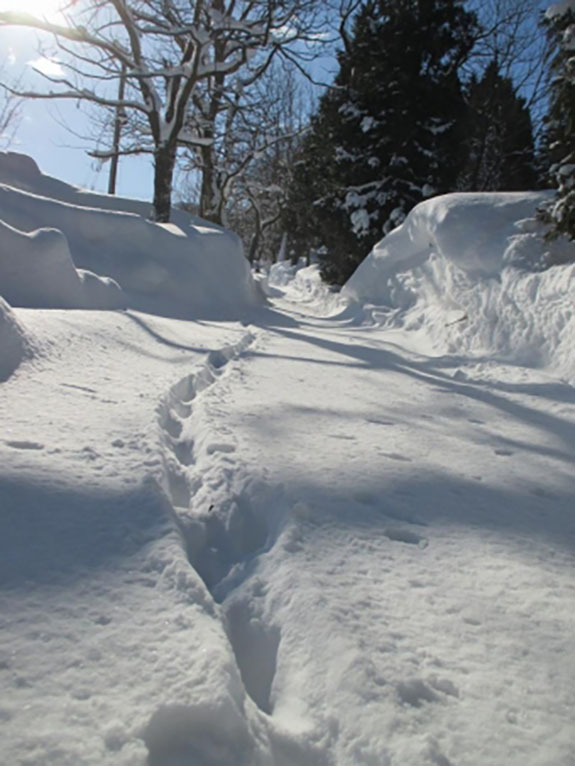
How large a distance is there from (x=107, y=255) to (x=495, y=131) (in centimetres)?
1587

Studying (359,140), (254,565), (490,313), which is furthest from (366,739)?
(359,140)

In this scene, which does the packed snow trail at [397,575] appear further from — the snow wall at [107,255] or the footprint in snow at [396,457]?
the snow wall at [107,255]

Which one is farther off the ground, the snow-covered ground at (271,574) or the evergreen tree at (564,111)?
the evergreen tree at (564,111)

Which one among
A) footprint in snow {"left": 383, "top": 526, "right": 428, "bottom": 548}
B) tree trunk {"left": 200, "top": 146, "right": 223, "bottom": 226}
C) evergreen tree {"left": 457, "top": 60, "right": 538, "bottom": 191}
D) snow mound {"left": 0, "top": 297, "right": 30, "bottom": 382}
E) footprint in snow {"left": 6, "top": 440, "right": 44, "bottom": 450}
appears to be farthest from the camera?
evergreen tree {"left": 457, "top": 60, "right": 538, "bottom": 191}

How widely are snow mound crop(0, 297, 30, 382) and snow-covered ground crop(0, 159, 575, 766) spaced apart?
0.02 m

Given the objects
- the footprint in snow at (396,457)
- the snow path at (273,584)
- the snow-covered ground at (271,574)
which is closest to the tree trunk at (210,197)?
the snow-covered ground at (271,574)

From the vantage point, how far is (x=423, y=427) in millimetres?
3074

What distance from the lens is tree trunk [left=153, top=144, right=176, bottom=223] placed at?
9336mm

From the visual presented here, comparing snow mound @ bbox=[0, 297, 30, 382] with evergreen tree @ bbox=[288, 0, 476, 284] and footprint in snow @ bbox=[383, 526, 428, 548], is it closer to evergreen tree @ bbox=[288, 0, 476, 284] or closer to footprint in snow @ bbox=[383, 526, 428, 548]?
footprint in snow @ bbox=[383, 526, 428, 548]

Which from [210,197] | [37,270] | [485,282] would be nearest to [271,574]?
[37,270]

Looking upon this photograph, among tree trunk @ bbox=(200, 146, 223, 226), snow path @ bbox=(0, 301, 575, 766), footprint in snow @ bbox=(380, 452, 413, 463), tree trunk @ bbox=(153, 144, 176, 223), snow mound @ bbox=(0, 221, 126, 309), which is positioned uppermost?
tree trunk @ bbox=(200, 146, 223, 226)

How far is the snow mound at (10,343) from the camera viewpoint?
8.97 ft

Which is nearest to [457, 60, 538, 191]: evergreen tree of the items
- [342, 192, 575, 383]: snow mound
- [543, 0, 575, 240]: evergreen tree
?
[342, 192, 575, 383]: snow mound

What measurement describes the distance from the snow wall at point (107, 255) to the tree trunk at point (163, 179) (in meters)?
0.45
